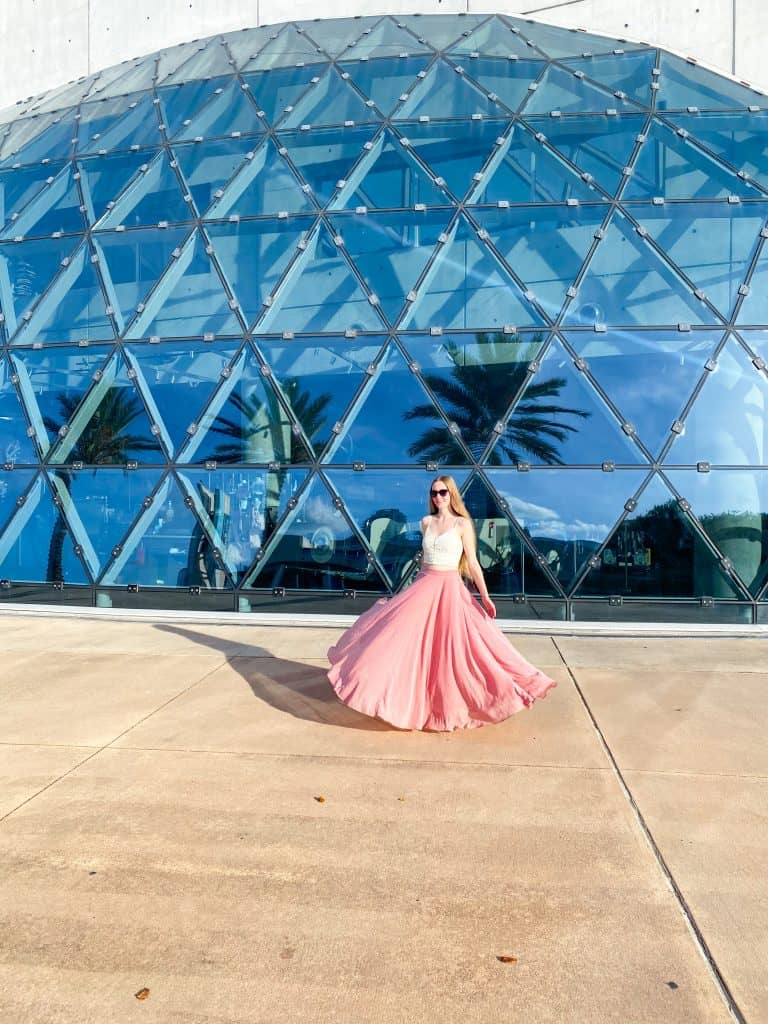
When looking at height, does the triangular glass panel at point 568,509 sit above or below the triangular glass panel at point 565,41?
below

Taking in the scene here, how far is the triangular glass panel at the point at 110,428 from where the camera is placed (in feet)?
38.2

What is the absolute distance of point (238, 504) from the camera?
11234 millimetres

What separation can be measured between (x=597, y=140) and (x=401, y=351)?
16.2 ft

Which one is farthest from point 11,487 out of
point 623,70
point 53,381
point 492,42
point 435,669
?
point 623,70

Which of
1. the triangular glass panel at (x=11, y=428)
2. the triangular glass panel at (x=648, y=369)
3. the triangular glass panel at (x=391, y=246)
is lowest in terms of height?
the triangular glass panel at (x=11, y=428)

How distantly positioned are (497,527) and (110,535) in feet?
19.2

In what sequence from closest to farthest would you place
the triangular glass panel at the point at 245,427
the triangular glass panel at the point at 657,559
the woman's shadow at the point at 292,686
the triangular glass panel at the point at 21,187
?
1. the woman's shadow at the point at 292,686
2. the triangular glass panel at the point at 657,559
3. the triangular glass panel at the point at 245,427
4. the triangular glass panel at the point at 21,187

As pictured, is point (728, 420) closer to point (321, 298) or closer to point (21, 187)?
point (321, 298)

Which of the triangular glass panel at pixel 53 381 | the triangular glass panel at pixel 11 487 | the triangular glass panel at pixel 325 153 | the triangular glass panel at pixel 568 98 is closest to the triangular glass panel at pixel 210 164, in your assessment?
the triangular glass panel at pixel 325 153

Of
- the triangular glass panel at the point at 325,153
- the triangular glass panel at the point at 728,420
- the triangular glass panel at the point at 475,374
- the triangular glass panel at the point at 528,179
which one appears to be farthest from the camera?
the triangular glass panel at the point at 325,153

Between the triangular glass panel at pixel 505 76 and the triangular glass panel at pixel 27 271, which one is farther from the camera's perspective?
the triangular glass panel at pixel 505 76

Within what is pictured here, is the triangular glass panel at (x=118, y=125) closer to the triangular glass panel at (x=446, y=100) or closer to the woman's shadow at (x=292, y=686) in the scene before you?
the triangular glass panel at (x=446, y=100)

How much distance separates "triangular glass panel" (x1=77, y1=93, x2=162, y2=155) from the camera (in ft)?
44.6

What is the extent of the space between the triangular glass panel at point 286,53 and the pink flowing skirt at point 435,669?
12.3 metres
